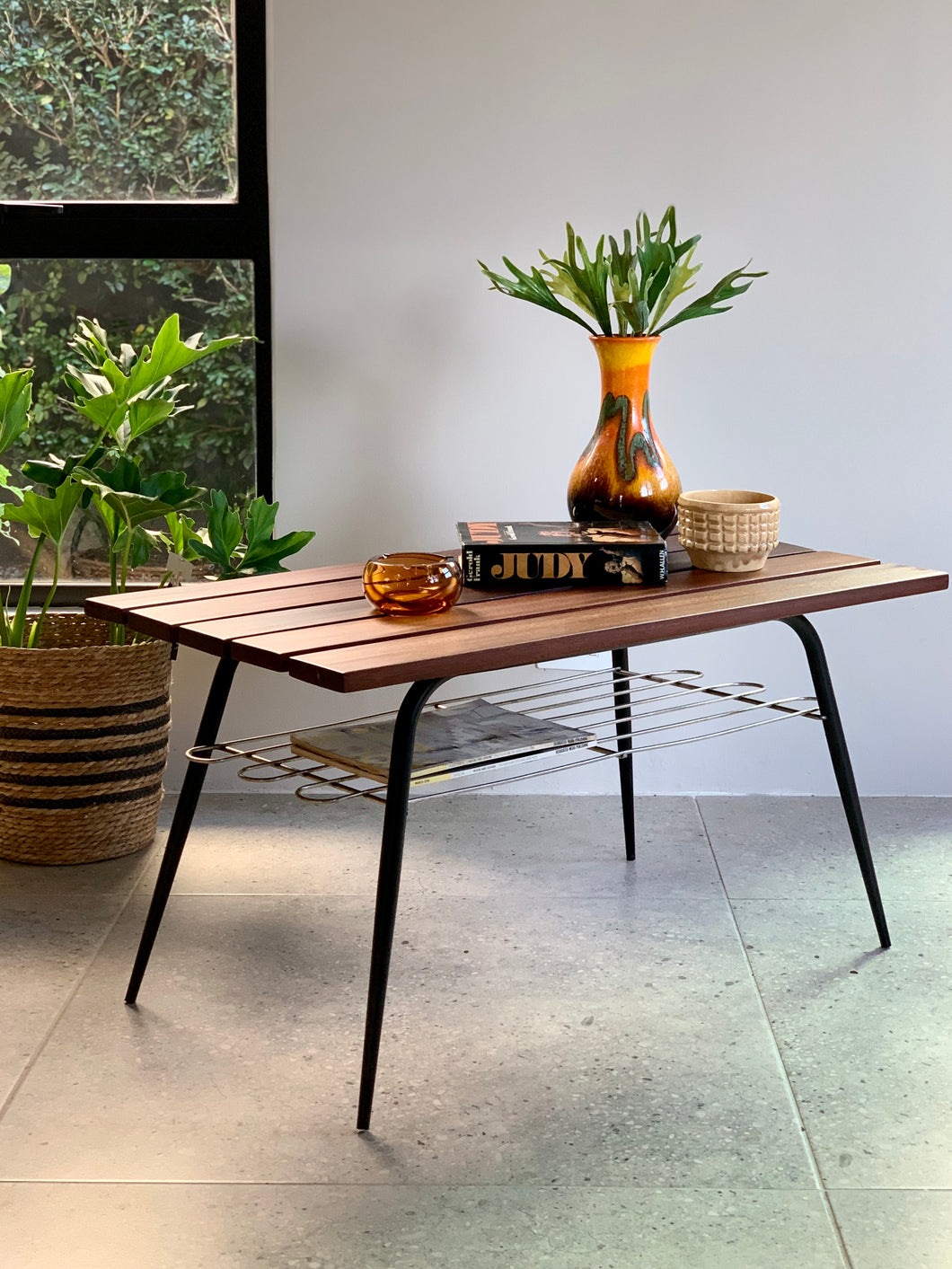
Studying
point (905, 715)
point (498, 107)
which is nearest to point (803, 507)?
point (905, 715)

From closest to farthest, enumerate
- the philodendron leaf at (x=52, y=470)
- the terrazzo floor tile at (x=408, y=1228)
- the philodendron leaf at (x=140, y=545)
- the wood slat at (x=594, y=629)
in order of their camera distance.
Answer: the terrazzo floor tile at (x=408, y=1228) → the wood slat at (x=594, y=629) → the philodendron leaf at (x=52, y=470) → the philodendron leaf at (x=140, y=545)

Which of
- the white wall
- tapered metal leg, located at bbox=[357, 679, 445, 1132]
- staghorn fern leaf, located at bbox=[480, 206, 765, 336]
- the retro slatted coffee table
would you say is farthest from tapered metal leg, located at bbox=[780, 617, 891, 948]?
the white wall

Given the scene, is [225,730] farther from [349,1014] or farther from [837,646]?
[837,646]

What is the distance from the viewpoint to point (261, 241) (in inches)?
121

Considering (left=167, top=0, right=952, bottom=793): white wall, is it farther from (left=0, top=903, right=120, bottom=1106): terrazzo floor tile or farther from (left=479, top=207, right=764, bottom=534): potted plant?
(left=0, top=903, right=120, bottom=1106): terrazzo floor tile

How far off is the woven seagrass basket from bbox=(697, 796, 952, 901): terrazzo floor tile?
1181mm

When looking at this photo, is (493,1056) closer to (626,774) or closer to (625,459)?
(626,774)

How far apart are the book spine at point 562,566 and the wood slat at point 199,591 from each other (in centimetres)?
27

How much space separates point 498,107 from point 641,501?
42.8 inches

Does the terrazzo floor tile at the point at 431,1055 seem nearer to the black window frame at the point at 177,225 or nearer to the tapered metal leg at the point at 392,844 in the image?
the tapered metal leg at the point at 392,844

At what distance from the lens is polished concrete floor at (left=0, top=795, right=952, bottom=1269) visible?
5.51 feet

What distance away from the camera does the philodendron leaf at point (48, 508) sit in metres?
2.56

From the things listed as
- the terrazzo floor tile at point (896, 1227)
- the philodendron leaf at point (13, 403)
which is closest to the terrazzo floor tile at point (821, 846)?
the terrazzo floor tile at point (896, 1227)

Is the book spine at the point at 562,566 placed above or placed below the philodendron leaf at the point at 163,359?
below
